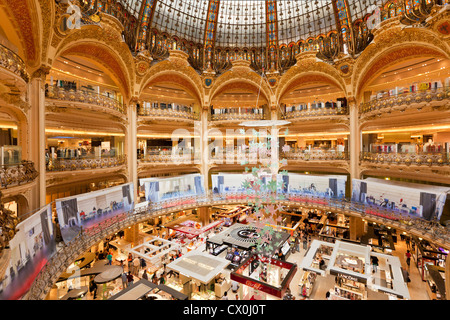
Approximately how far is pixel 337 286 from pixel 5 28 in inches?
916

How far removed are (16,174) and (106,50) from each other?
480 inches

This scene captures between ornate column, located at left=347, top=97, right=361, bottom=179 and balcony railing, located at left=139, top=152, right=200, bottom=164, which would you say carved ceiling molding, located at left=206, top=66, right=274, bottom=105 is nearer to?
balcony railing, located at left=139, top=152, right=200, bottom=164

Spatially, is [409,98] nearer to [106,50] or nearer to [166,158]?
[166,158]

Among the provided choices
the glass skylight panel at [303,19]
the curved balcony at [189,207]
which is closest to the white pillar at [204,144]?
the curved balcony at [189,207]

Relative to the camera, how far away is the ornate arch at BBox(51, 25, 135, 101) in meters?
14.9

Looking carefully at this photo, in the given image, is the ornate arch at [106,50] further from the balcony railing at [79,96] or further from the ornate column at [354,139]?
the ornate column at [354,139]

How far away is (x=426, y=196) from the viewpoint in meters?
15.1

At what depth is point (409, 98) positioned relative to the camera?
1678 centimetres

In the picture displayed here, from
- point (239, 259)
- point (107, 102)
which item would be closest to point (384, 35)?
point (239, 259)

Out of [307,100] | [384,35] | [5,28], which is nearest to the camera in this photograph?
[5,28]

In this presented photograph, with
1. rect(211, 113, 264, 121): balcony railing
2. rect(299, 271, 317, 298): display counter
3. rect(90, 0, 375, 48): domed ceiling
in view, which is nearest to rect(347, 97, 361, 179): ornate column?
rect(90, 0, 375, 48): domed ceiling

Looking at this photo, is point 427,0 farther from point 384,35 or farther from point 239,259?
point 239,259

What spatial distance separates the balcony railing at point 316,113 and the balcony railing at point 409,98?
314 centimetres

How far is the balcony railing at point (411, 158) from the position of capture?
1510cm
